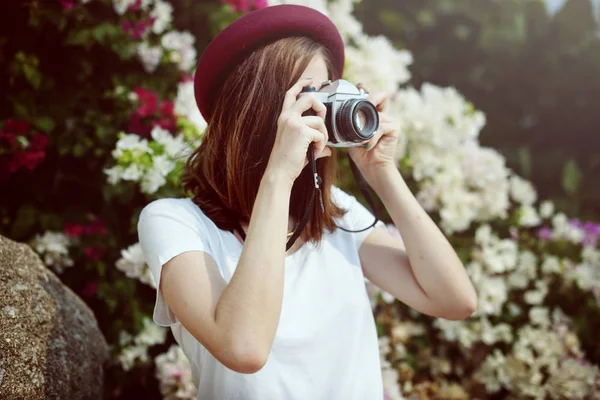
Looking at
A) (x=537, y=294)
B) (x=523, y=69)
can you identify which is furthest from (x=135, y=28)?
(x=523, y=69)

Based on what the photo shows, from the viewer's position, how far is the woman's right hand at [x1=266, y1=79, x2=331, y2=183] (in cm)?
121

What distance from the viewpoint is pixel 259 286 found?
→ 113 cm

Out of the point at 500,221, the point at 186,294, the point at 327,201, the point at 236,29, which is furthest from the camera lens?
the point at 500,221

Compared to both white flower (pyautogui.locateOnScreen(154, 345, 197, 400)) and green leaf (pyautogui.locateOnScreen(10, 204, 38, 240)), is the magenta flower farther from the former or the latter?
green leaf (pyautogui.locateOnScreen(10, 204, 38, 240))

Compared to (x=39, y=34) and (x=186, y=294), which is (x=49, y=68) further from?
(x=186, y=294)

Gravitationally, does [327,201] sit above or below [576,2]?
below

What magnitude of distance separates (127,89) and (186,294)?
4.27ft

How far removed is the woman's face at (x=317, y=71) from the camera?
1.43m

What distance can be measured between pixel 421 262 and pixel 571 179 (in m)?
2.06

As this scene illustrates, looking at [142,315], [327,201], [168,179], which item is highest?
[327,201]

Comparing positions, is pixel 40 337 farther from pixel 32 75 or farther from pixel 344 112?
pixel 32 75

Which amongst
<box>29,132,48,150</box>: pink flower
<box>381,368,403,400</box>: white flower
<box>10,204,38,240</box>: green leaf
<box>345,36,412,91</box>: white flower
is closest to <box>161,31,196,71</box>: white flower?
<box>29,132,48,150</box>: pink flower

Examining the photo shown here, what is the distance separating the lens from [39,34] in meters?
2.15

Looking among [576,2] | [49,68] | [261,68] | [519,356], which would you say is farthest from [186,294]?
[576,2]
